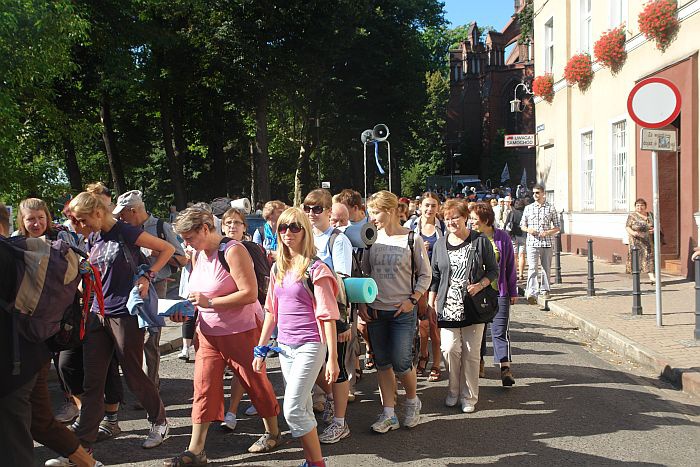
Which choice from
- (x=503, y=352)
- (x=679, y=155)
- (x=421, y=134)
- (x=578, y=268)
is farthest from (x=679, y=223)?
(x=421, y=134)

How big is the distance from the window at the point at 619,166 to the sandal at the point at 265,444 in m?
14.2

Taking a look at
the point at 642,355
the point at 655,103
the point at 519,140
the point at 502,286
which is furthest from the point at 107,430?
the point at 519,140

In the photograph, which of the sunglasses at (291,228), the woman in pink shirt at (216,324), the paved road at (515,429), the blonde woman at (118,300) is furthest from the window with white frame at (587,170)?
the sunglasses at (291,228)

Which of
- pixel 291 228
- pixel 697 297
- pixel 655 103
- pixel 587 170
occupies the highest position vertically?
pixel 655 103

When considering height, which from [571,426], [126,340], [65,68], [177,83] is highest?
[177,83]

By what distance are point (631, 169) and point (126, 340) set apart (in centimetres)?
1421

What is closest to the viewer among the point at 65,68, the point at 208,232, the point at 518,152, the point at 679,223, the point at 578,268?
the point at 208,232

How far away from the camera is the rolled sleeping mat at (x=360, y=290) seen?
4.96m

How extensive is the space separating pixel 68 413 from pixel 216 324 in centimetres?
220

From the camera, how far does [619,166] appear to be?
18.1m

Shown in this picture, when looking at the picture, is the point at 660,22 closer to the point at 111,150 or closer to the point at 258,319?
the point at 258,319

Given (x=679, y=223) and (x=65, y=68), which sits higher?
(x=65, y=68)

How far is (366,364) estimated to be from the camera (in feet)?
27.0

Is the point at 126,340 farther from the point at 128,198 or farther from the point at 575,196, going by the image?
the point at 575,196
